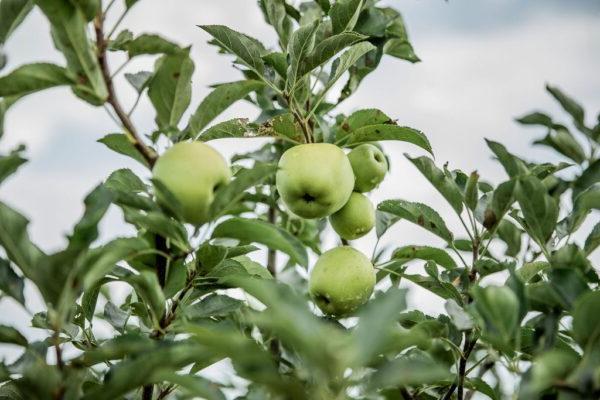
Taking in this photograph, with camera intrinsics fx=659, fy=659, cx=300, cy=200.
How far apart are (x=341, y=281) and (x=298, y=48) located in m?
0.63

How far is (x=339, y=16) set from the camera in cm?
185

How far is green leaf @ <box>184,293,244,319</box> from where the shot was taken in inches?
59.2

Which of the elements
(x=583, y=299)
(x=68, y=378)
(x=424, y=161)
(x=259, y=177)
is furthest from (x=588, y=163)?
(x=68, y=378)

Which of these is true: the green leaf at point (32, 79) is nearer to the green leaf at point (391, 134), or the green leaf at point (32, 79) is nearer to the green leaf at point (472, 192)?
the green leaf at point (391, 134)

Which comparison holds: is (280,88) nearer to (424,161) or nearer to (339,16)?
(339,16)

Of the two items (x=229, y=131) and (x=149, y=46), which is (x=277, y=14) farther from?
(x=149, y=46)

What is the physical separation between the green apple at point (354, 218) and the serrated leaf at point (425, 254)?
14 centimetres

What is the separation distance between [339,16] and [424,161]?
484 millimetres

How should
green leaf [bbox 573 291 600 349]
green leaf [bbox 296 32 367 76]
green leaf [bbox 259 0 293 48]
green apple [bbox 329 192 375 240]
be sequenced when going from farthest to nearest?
1. green leaf [bbox 259 0 293 48]
2. green apple [bbox 329 192 375 240]
3. green leaf [bbox 296 32 367 76]
4. green leaf [bbox 573 291 600 349]

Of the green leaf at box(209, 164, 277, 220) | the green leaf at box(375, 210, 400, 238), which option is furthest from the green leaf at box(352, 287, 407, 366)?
the green leaf at box(375, 210, 400, 238)

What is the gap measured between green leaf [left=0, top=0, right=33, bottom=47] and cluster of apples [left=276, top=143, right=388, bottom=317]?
0.71 meters

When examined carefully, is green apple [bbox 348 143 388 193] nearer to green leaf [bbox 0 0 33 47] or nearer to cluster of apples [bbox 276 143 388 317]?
cluster of apples [bbox 276 143 388 317]

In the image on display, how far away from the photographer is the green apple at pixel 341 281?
1.78m

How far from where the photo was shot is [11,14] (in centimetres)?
143
